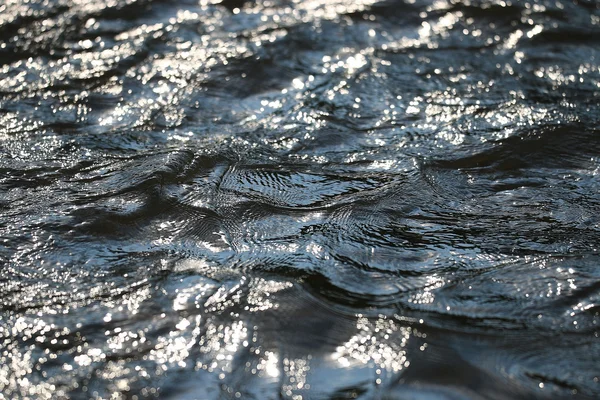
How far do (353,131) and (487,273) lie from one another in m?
1.16

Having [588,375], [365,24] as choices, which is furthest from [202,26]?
[588,375]

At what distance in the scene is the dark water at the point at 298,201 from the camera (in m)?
2.00

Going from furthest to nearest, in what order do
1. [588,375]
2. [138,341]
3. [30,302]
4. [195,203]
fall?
[195,203] → [30,302] → [138,341] → [588,375]

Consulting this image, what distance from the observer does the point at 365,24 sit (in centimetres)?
438

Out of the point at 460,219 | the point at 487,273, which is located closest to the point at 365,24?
the point at 460,219

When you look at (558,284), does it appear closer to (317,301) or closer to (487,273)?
(487,273)

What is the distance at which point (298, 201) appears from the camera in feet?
9.09

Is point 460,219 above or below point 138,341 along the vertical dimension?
below

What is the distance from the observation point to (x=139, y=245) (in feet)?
8.20

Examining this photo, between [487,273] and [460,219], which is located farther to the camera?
[460,219]

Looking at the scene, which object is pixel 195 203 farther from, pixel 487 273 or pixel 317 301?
pixel 487 273

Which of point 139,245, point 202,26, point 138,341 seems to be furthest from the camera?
point 202,26

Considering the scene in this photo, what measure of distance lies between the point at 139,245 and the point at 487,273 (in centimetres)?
115

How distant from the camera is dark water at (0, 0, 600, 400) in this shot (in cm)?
200
